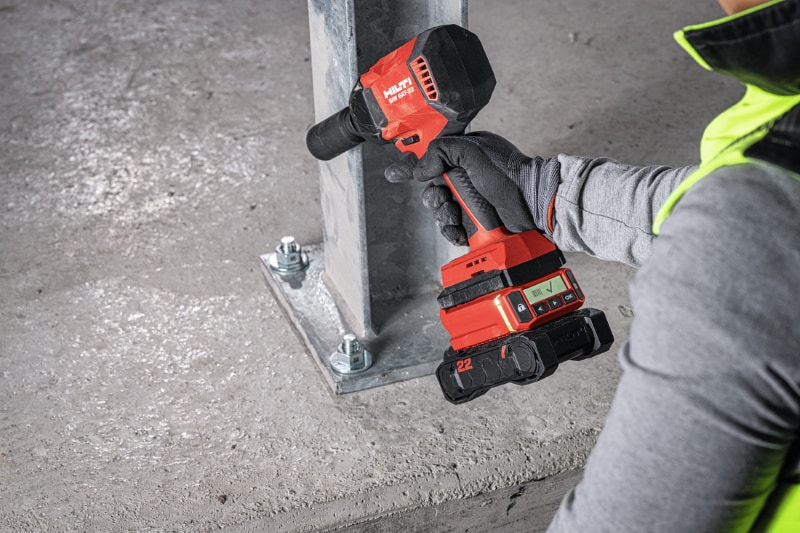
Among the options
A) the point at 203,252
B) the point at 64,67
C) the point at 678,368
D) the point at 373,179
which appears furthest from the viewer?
the point at 64,67

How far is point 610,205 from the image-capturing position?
1.63m

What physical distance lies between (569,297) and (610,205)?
0.64 feet

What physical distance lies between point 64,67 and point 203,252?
144 cm

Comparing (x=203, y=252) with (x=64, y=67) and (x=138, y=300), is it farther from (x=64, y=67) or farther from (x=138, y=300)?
(x=64, y=67)

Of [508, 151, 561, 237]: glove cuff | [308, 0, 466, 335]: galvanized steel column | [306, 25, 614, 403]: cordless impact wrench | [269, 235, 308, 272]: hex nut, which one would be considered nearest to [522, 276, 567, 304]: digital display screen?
[306, 25, 614, 403]: cordless impact wrench

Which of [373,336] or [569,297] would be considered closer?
[569,297]

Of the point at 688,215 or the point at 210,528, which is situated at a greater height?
the point at 688,215

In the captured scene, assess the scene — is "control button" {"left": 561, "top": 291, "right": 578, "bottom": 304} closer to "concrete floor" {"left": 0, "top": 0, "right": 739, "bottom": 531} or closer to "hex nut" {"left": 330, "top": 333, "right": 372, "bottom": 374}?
"concrete floor" {"left": 0, "top": 0, "right": 739, "bottom": 531}

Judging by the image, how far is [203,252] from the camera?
265cm

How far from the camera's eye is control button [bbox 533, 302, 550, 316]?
1.63m

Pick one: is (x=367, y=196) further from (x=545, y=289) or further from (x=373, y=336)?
(x=545, y=289)

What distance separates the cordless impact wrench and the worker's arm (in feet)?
0.10

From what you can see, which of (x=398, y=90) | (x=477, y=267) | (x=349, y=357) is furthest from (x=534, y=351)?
(x=349, y=357)

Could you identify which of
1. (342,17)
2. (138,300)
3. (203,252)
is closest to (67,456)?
A: (138,300)
